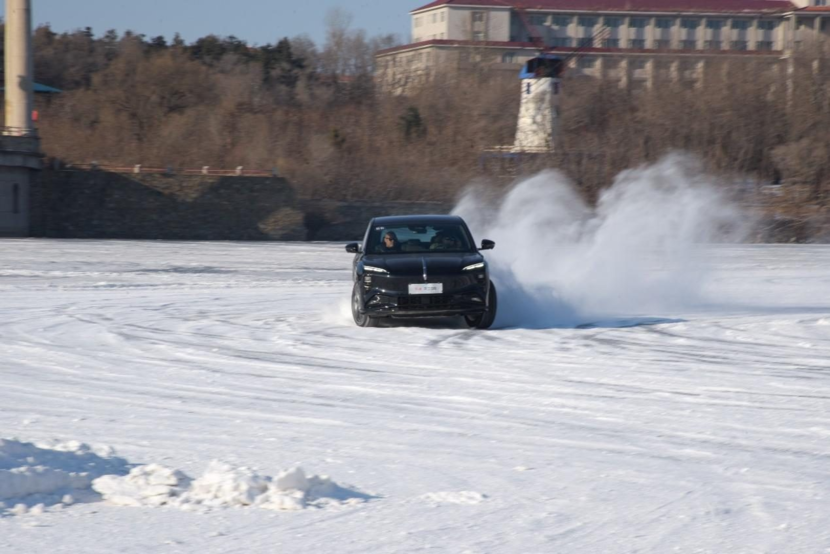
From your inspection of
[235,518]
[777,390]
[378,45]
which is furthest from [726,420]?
[378,45]

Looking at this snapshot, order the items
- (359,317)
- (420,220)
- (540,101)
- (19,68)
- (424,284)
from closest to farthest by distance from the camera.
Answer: (424,284) → (359,317) → (420,220) → (19,68) → (540,101)

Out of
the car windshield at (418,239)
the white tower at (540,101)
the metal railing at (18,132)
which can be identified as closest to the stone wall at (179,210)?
the metal railing at (18,132)

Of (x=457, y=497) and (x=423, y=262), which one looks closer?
(x=457, y=497)

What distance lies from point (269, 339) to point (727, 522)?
9.90m

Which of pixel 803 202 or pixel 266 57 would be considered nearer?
pixel 803 202

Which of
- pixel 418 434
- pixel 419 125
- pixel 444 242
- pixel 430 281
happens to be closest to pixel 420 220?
pixel 444 242

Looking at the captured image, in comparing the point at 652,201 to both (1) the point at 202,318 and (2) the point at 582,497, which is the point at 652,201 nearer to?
(1) the point at 202,318

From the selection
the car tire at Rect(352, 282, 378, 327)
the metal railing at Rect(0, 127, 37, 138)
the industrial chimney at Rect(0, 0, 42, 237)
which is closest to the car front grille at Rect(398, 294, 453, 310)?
the car tire at Rect(352, 282, 378, 327)

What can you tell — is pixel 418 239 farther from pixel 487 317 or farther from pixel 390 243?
pixel 487 317

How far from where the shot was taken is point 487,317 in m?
16.5

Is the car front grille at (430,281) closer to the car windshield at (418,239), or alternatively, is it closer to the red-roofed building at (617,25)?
the car windshield at (418,239)

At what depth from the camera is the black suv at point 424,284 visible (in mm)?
16109

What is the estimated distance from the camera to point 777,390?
11.0 metres

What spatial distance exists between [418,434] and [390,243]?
862 centimetres
